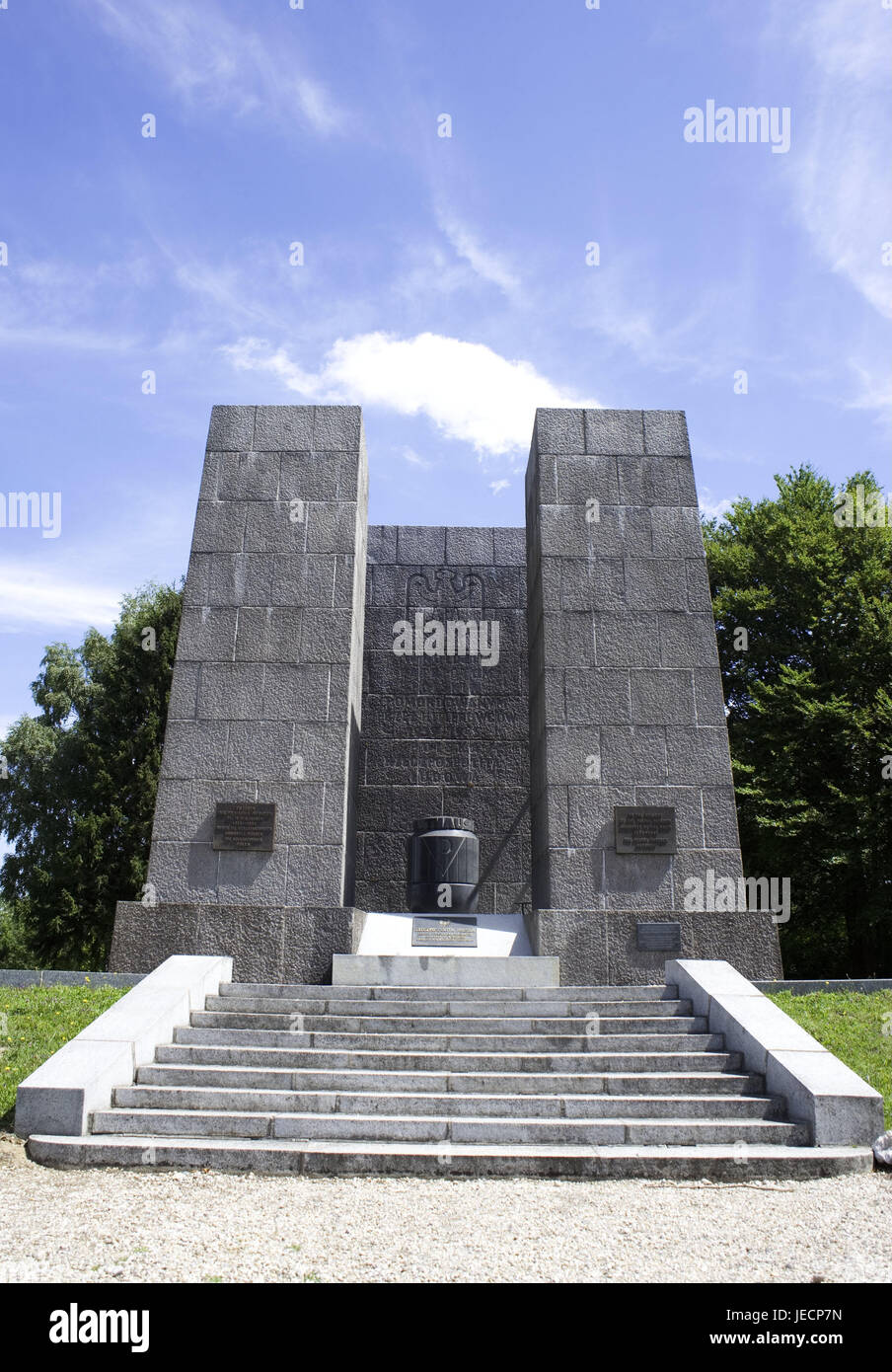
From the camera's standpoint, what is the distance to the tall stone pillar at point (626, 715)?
1023 centimetres

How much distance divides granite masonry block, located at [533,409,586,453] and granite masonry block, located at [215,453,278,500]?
3426mm

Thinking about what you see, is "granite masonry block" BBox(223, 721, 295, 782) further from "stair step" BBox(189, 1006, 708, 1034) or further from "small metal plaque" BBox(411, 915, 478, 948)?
"stair step" BBox(189, 1006, 708, 1034)

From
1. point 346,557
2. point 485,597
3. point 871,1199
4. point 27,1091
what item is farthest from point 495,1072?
point 485,597

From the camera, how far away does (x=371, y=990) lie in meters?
8.71

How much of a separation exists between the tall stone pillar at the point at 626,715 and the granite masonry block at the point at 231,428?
3.76 m

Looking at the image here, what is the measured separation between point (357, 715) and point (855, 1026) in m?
6.95

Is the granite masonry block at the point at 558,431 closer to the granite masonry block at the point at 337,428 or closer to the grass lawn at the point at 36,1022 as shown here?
the granite masonry block at the point at 337,428

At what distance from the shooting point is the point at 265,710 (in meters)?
11.4

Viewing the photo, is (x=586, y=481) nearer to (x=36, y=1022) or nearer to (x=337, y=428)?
(x=337, y=428)

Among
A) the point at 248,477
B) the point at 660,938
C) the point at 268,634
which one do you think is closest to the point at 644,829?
the point at 660,938

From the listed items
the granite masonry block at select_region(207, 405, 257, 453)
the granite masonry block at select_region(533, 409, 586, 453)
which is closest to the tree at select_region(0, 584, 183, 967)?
the granite masonry block at select_region(207, 405, 257, 453)

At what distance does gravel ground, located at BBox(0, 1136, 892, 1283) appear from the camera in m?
4.26

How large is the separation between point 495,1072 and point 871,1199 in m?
2.64
